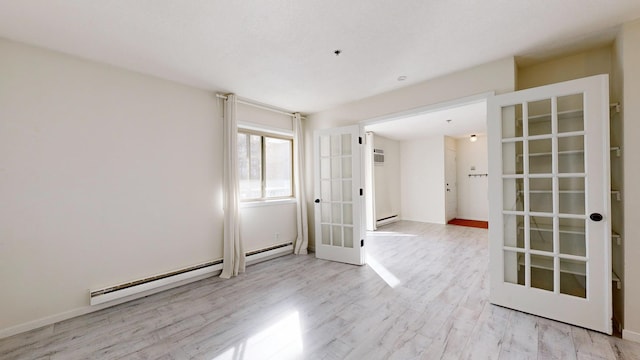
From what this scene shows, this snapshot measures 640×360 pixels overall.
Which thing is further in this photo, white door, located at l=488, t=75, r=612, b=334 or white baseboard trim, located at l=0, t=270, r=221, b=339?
white baseboard trim, located at l=0, t=270, r=221, b=339

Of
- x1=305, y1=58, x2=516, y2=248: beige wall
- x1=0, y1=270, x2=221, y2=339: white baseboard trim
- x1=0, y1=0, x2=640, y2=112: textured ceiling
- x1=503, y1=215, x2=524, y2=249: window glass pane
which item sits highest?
x1=0, y1=0, x2=640, y2=112: textured ceiling

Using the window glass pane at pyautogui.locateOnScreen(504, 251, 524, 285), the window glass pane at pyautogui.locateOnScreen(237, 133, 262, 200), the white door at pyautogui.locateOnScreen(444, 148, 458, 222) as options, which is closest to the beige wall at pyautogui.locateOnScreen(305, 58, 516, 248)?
the window glass pane at pyautogui.locateOnScreen(237, 133, 262, 200)

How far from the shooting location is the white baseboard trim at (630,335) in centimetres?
191

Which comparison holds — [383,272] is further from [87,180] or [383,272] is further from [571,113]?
→ [87,180]

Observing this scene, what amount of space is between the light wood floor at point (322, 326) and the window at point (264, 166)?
143cm

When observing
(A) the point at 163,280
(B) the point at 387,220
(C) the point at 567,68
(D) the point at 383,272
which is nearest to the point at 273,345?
(A) the point at 163,280

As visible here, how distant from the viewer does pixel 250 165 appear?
4.09 metres

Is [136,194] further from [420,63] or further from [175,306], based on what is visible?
[420,63]

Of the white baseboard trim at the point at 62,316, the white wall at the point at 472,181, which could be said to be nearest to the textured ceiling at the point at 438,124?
the white wall at the point at 472,181

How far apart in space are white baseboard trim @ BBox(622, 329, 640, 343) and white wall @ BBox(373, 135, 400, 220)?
4.77 m

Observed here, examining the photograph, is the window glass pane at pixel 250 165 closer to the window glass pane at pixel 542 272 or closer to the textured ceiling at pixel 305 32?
the textured ceiling at pixel 305 32

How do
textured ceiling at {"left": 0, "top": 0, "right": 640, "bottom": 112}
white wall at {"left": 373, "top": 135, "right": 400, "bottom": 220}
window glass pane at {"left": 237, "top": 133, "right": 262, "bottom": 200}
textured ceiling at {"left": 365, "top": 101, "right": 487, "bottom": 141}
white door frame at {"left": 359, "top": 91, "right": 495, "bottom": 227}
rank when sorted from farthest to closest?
1. white wall at {"left": 373, "top": 135, "right": 400, "bottom": 220}
2. textured ceiling at {"left": 365, "top": 101, "right": 487, "bottom": 141}
3. window glass pane at {"left": 237, "top": 133, "right": 262, "bottom": 200}
4. white door frame at {"left": 359, "top": 91, "right": 495, "bottom": 227}
5. textured ceiling at {"left": 0, "top": 0, "right": 640, "bottom": 112}

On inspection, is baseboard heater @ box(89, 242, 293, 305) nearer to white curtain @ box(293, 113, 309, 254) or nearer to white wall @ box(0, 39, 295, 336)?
white wall @ box(0, 39, 295, 336)

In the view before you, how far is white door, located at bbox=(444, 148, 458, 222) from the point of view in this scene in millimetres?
6922
